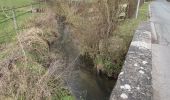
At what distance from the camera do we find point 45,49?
12031mm

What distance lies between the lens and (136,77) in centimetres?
673

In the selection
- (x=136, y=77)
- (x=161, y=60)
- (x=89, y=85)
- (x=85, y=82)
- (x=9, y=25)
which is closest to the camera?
(x=136, y=77)

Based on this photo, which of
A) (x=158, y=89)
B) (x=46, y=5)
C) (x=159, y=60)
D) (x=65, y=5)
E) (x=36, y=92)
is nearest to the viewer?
(x=158, y=89)

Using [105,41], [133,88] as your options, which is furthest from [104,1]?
[133,88]

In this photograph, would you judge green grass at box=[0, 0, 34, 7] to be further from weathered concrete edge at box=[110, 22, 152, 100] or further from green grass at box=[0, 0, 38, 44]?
weathered concrete edge at box=[110, 22, 152, 100]

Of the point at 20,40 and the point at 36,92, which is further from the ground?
the point at 20,40

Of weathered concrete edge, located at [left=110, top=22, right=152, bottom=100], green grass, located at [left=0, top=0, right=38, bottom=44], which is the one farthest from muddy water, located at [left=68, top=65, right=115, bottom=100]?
green grass, located at [left=0, top=0, right=38, bottom=44]

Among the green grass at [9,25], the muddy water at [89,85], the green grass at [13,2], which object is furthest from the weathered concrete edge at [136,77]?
the green grass at [13,2]

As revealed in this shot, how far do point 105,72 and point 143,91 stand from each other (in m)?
6.32

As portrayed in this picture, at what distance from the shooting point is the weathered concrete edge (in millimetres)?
5859

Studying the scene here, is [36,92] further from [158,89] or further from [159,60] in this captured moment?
[159,60]

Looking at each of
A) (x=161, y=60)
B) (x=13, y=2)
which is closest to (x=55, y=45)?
(x=161, y=60)

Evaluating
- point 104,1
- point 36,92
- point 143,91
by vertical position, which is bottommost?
point 36,92

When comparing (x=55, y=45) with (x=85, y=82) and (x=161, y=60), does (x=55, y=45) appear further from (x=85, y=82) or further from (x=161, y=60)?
(x=161, y=60)
